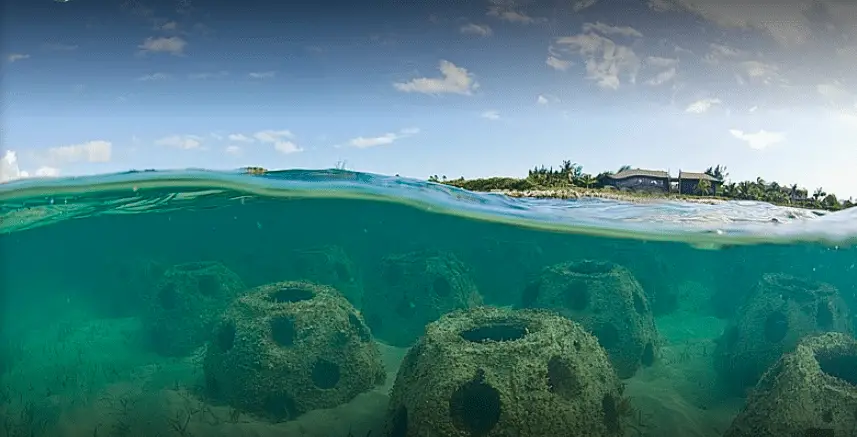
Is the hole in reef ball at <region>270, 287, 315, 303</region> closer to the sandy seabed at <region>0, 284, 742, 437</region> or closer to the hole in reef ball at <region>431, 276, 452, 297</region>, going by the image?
the sandy seabed at <region>0, 284, 742, 437</region>

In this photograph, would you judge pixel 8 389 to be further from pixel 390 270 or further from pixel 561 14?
pixel 561 14

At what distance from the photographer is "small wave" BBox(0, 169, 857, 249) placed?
14664 mm

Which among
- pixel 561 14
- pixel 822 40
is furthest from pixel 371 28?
pixel 822 40

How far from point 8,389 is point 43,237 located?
1437 cm

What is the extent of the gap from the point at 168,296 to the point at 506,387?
34.5 feet

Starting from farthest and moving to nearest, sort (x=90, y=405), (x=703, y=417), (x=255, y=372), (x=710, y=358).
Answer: (x=710, y=358), (x=90, y=405), (x=703, y=417), (x=255, y=372)

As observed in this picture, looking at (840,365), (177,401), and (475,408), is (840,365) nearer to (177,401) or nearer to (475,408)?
(475,408)

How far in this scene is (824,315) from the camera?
11.6 m

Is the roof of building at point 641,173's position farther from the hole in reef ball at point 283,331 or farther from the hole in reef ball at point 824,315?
the hole in reef ball at point 283,331

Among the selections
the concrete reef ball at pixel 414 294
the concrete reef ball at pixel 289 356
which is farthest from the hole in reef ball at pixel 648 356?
the concrete reef ball at pixel 289 356

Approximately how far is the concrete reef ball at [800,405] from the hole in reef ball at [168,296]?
12398mm

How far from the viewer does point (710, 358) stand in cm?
1345

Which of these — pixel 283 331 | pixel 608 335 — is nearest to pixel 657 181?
pixel 608 335

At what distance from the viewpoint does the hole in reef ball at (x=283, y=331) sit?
9.63 meters
